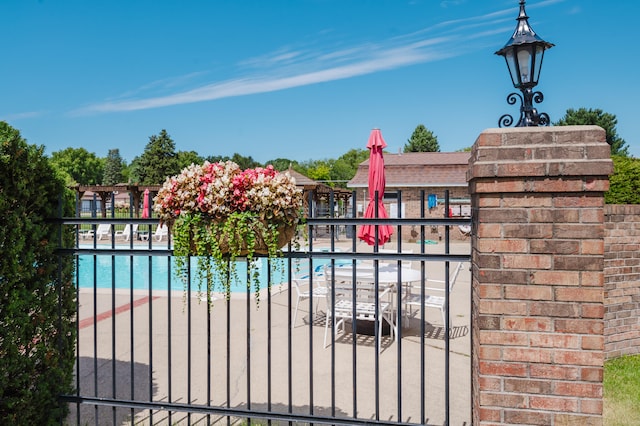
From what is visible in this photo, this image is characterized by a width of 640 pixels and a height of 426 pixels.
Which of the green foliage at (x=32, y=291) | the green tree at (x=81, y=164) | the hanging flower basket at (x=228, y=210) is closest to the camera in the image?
the hanging flower basket at (x=228, y=210)

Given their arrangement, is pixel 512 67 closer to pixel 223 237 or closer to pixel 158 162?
pixel 223 237

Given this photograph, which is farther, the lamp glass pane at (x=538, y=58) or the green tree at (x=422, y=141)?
the green tree at (x=422, y=141)

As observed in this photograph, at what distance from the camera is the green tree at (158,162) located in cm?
5022

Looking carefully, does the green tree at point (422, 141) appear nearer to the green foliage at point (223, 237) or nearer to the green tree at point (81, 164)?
the green tree at point (81, 164)

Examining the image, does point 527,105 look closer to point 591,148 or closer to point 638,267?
point 591,148

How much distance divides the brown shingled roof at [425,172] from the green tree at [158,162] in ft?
97.6

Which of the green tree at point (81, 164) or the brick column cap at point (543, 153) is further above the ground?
the green tree at point (81, 164)

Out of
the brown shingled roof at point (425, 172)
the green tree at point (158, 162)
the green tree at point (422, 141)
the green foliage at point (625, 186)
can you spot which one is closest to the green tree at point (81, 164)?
the green tree at point (158, 162)

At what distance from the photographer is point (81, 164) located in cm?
7425

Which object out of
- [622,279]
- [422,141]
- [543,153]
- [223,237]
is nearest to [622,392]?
[622,279]

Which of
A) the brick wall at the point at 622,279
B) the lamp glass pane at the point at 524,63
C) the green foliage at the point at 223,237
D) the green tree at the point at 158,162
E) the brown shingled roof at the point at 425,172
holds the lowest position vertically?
the brick wall at the point at 622,279

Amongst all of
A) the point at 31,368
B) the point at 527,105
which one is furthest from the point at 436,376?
the point at 31,368

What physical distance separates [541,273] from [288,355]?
5.31 feet

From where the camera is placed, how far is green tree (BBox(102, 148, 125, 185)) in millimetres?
85188
